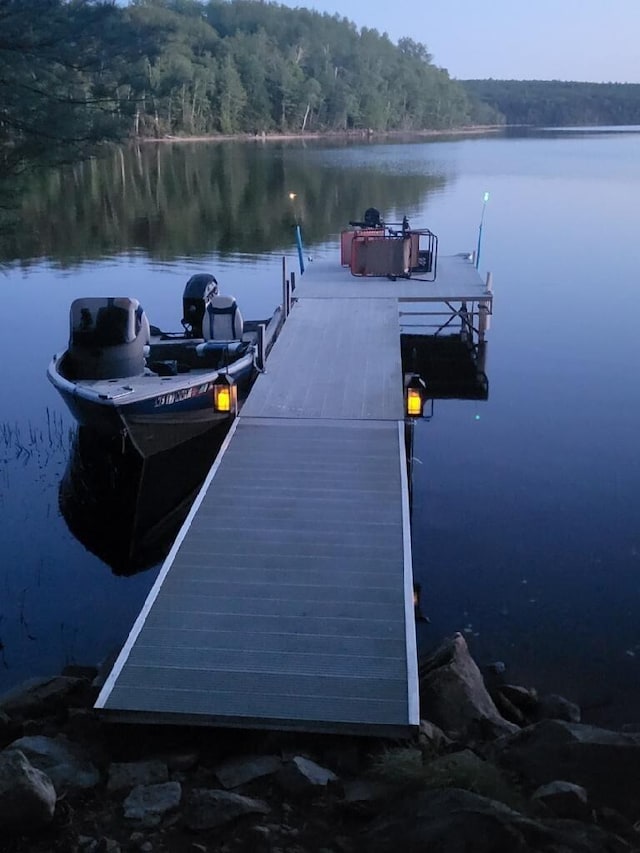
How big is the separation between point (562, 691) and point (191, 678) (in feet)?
9.99

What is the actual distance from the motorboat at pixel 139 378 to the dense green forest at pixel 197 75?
6.98 feet

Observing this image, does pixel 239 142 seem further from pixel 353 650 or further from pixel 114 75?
pixel 353 650

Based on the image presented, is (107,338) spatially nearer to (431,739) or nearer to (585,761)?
(431,739)

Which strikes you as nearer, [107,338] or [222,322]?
[107,338]

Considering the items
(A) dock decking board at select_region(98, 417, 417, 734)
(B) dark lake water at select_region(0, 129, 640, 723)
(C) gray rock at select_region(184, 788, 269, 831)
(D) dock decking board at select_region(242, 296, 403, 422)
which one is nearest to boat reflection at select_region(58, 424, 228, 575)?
(B) dark lake water at select_region(0, 129, 640, 723)

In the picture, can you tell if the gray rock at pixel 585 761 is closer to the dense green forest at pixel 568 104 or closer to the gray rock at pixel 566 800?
the gray rock at pixel 566 800

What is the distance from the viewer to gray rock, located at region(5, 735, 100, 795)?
4.27 m

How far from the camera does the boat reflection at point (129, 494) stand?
31.1 feet

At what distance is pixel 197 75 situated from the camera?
85.1 metres

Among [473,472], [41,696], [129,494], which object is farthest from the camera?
[473,472]

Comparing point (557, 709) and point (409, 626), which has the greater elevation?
point (409, 626)

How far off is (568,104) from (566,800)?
198 m

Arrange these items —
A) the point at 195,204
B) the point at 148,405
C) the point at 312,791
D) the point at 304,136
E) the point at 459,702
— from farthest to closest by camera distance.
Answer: the point at 304,136 → the point at 195,204 → the point at 148,405 → the point at 459,702 → the point at 312,791

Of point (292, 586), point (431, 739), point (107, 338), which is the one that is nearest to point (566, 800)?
point (431, 739)
